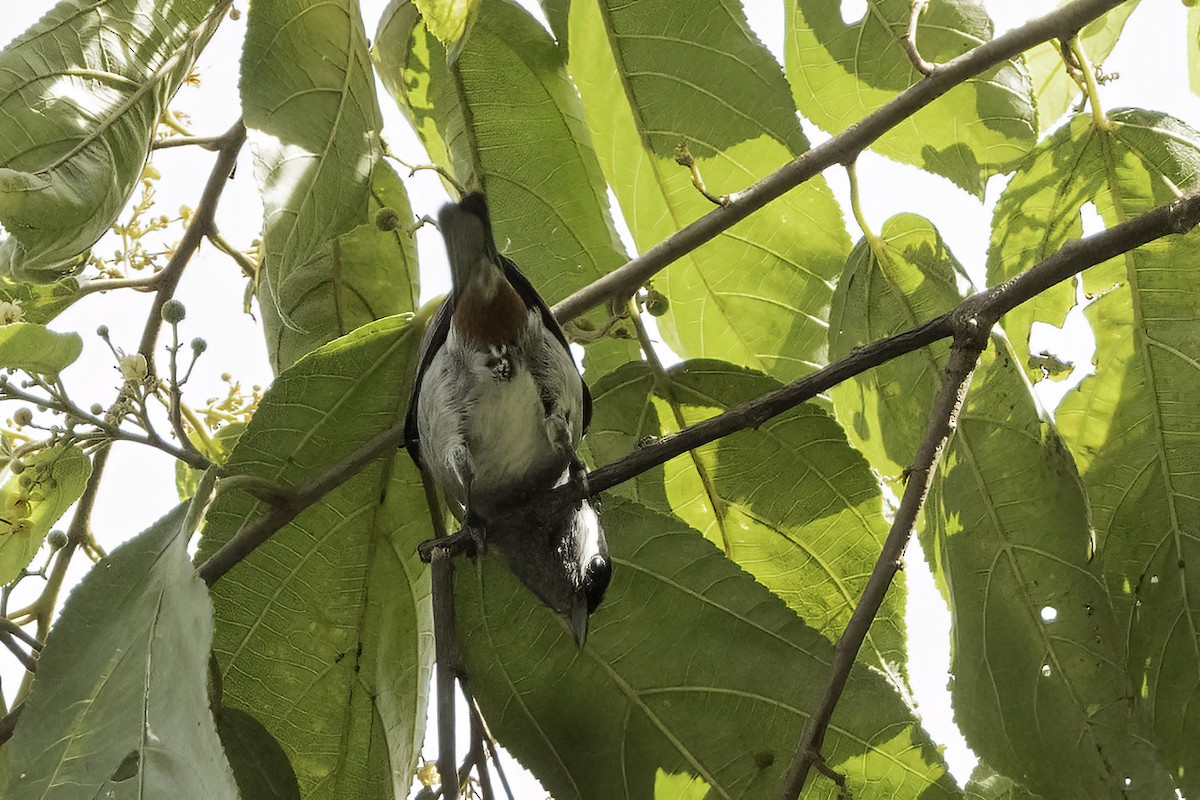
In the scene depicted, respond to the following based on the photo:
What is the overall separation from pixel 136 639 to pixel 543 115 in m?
1.22

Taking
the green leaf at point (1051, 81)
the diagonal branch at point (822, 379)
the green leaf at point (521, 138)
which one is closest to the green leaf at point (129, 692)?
the diagonal branch at point (822, 379)

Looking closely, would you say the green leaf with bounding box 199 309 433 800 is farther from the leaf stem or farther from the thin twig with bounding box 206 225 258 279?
the leaf stem

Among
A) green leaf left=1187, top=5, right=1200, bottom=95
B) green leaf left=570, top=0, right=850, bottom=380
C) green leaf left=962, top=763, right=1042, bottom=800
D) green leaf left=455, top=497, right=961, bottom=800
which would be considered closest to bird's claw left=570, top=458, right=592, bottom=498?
green leaf left=455, top=497, right=961, bottom=800

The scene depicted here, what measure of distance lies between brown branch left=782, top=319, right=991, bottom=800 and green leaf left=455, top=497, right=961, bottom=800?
313 mm

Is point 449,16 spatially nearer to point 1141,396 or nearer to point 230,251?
point 230,251

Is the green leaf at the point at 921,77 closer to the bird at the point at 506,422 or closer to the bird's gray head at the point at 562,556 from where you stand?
the bird at the point at 506,422

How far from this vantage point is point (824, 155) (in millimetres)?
2020

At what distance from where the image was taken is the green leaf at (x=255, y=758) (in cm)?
173

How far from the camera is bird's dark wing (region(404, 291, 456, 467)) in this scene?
198 cm

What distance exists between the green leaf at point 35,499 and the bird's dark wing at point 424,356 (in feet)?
1.72

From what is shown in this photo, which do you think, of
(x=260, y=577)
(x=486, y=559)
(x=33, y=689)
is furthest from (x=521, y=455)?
(x=33, y=689)

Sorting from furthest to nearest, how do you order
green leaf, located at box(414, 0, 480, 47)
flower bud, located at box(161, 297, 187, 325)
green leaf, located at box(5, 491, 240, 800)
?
flower bud, located at box(161, 297, 187, 325) → green leaf, located at box(414, 0, 480, 47) → green leaf, located at box(5, 491, 240, 800)

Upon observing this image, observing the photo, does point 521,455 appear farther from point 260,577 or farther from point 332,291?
point 332,291

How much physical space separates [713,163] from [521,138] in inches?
15.3
